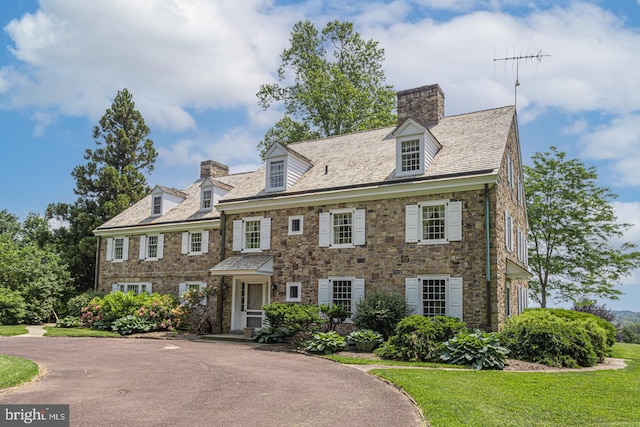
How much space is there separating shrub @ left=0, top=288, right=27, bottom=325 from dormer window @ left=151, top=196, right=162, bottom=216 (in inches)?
276

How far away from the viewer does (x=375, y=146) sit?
65.5 feet

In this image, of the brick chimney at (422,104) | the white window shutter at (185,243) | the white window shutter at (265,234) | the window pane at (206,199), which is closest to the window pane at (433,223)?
the brick chimney at (422,104)

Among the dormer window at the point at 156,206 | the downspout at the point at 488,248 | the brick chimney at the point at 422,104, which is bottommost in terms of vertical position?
the downspout at the point at 488,248

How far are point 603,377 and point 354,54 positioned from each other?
2709 centimetres

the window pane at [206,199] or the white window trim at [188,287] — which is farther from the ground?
the window pane at [206,199]

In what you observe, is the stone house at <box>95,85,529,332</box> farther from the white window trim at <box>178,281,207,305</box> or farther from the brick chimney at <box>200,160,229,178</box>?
the brick chimney at <box>200,160,229,178</box>

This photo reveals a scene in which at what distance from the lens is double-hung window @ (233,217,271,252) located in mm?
19250

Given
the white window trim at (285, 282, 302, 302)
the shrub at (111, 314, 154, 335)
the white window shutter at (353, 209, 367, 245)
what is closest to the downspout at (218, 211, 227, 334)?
the shrub at (111, 314, 154, 335)

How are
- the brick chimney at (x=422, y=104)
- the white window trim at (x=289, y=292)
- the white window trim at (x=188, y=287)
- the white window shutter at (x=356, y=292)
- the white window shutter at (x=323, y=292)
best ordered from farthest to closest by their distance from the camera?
the white window trim at (x=188, y=287)
the brick chimney at (x=422, y=104)
the white window trim at (x=289, y=292)
the white window shutter at (x=323, y=292)
the white window shutter at (x=356, y=292)

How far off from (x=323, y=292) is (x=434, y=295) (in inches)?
154

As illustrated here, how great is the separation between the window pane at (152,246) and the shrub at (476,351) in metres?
15.7

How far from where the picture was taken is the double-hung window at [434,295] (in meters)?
15.0

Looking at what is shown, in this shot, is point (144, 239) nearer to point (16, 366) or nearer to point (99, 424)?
point (16, 366)

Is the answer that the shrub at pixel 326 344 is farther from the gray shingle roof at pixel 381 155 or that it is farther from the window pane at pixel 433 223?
the gray shingle roof at pixel 381 155
